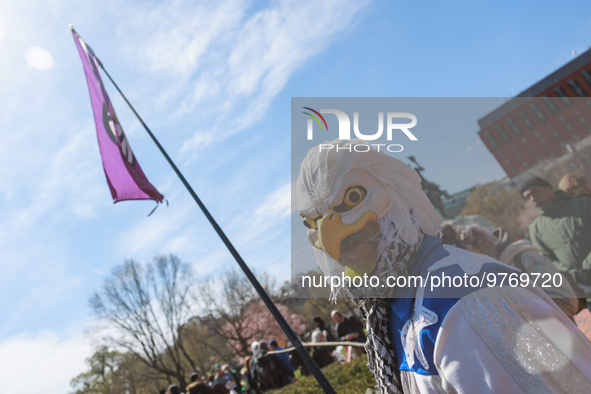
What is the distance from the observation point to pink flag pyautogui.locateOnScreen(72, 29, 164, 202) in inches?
161

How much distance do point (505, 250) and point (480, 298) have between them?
3.57m

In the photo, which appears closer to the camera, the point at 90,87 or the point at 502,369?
the point at 502,369

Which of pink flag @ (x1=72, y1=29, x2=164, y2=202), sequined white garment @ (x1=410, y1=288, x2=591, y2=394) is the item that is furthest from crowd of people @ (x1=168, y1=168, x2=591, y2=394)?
sequined white garment @ (x1=410, y1=288, x2=591, y2=394)

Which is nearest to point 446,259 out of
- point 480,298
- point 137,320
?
point 480,298

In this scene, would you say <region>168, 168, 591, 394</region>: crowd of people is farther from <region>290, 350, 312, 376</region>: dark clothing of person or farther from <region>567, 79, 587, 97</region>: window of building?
<region>567, 79, 587, 97</region>: window of building

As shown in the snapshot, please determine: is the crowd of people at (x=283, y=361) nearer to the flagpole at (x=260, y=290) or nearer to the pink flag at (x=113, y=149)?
the pink flag at (x=113, y=149)

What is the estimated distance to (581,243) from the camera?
4027mm

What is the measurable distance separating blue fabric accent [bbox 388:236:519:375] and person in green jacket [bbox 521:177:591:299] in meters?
3.57

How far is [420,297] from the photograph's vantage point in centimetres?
138

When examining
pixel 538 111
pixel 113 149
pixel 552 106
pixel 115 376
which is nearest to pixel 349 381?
pixel 113 149

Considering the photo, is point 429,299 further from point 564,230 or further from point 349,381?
point 564,230

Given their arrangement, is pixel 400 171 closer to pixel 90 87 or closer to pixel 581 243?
pixel 581 243

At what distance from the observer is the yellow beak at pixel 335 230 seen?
4.98 ft

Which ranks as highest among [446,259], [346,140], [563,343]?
[346,140]
